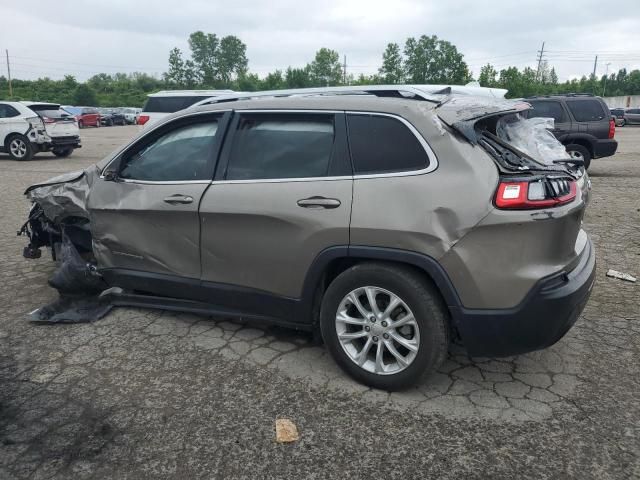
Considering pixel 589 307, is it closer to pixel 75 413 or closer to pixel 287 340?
pixel 287 340

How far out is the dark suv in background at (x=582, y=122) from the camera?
11414 mm

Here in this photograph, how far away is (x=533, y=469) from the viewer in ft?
7.93

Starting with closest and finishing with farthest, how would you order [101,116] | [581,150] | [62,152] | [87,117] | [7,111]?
[581,150] → [7,111] → [62,152] → [87,117] → [101,116]

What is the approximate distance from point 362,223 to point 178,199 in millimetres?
1404

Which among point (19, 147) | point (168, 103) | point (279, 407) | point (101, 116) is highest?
point (168, 103)

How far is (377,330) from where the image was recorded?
3006 mm

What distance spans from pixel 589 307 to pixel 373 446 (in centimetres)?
264

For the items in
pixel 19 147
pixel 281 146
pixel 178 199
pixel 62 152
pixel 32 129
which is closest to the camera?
pixel 281 146

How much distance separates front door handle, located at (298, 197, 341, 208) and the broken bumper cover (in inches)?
35.1

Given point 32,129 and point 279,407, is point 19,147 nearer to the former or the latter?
point 32,129

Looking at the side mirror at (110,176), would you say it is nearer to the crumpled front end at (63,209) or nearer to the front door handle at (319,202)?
the crumpled front end at (63,209)

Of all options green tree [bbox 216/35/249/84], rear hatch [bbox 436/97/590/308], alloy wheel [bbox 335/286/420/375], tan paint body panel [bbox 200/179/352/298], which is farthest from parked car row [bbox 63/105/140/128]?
green tree [bbox 216/35/249/84]

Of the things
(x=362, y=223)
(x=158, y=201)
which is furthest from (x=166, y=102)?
(x=362, y=223)

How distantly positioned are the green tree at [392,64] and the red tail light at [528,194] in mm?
81980
